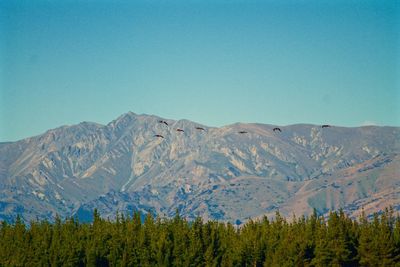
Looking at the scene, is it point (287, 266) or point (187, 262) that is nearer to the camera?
point (287, 266)

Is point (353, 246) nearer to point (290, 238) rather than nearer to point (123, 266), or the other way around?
point (290, 238)

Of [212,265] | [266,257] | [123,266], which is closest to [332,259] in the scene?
[266,257]

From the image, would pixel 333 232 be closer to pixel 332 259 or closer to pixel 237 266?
pixel 332 259

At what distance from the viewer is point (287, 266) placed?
184m

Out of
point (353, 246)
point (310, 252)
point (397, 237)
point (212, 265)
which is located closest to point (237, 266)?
point (212, 265)

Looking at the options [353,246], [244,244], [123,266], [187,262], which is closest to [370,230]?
[353,246]

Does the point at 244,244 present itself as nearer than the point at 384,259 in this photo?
No

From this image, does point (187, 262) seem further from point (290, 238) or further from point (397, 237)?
point (397, 237)

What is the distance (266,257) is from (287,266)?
16.4 metres

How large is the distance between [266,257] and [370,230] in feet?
100

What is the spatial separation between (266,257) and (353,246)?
82.1 ft

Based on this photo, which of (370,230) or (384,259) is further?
(370,230)

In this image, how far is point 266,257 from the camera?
199 m

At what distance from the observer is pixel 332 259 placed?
7402 inches
